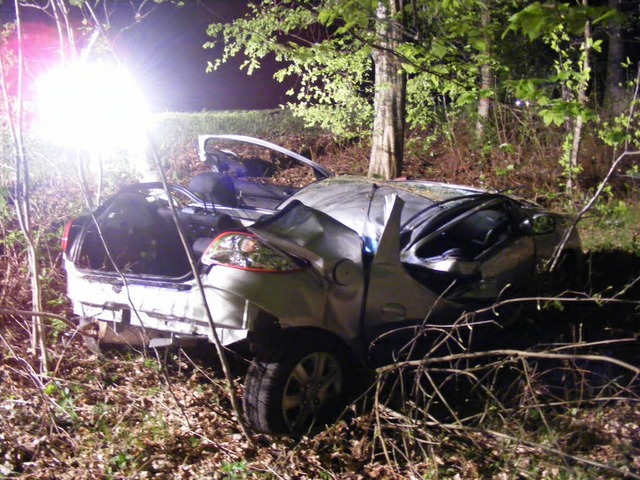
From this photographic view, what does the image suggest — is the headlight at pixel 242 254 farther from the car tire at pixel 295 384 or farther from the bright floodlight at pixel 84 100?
the bright floodlight at pixel 84 100

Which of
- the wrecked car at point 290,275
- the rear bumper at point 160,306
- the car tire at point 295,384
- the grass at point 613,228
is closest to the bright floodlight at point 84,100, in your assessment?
the wrecked car at point 290,275

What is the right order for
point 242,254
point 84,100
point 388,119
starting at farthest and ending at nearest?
point 388,119 < point 84,100 < point 242,254

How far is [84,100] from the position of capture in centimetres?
563

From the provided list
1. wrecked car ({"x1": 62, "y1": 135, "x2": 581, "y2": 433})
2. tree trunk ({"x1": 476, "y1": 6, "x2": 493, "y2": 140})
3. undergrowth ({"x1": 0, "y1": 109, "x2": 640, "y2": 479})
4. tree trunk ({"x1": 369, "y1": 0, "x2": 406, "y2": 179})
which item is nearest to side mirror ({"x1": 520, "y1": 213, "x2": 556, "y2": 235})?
wrecked car ({"x1": 62, "y1": 135, "x2": 581, "y2": 433})

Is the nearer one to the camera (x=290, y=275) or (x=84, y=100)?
(x=290, y=275)

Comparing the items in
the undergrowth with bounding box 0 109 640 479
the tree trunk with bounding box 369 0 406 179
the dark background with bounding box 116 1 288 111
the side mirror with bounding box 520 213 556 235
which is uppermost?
the dark background with bounding box 116 1 288 111

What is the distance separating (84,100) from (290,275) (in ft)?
8.92

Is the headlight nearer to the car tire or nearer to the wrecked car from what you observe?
the wrecked car

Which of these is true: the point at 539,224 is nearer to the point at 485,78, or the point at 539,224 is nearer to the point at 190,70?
the point at 485,78

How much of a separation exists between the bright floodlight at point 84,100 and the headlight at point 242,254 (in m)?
0.98

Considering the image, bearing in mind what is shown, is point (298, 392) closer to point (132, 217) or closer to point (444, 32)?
point (132, 217)

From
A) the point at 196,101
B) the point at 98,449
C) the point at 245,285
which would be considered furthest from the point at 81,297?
the point at 196,101

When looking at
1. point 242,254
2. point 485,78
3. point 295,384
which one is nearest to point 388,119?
point 485,78

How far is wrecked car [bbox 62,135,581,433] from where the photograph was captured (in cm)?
402
